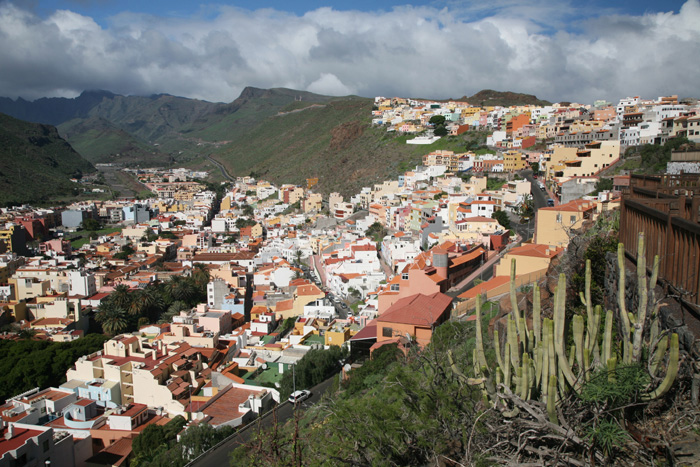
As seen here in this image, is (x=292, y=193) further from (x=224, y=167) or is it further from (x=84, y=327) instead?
(x=224, y=167)

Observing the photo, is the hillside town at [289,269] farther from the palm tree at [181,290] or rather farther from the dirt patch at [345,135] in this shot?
the dirt patch at [345,135]

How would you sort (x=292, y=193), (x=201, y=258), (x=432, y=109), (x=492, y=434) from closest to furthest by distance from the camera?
(x=492, y=434), (x=201, y=258), (x=292, y=193), (x=432, y=109)

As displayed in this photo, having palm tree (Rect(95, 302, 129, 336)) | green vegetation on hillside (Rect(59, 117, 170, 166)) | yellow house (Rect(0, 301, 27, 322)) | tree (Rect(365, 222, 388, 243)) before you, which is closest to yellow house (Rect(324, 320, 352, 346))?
palm tree (Rect(95, 302, 129, 336))

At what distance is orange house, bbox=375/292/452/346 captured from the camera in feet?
41.4

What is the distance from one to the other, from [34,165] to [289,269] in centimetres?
7221

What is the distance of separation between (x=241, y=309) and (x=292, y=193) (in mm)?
33650

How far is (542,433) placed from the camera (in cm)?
313

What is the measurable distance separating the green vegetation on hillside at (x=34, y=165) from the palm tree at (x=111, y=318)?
44793mm

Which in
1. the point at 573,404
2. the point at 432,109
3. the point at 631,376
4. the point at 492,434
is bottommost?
the point at 492,434

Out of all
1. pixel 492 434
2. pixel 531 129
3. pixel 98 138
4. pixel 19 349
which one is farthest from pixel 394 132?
pixel 98 138

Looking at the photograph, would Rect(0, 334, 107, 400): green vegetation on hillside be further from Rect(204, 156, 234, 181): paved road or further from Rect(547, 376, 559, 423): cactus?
Rect(204, 156, 234, 181): paved road

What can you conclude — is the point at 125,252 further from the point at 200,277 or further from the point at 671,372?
the point at 671,372

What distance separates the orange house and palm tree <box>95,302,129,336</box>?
1716 centimetres

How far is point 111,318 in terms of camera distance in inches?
995
